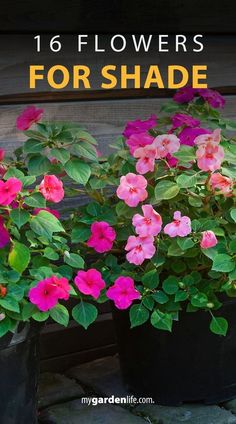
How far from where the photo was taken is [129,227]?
2205mm

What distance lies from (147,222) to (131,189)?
94 millimetres

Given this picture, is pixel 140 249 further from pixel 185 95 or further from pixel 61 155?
pixel 185 95

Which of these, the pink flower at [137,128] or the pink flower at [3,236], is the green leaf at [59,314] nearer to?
the pink flower at [3,236]

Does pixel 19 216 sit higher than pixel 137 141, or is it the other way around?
pixel 137 141

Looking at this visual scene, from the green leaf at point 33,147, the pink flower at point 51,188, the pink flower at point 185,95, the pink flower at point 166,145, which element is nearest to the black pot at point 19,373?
the pink flower at point 51,188

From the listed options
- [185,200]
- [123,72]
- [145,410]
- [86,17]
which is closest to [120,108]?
[123,72]

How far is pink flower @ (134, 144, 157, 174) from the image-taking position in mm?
2115

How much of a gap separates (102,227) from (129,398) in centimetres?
63

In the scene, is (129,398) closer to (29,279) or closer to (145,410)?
(145,410)

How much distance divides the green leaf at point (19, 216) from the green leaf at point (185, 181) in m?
0.39

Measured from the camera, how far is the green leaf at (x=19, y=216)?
193cm

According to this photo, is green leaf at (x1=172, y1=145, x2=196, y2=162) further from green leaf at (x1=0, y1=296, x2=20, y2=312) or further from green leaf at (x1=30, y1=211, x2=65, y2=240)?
green leaf at (x1=0, y1=296, x2=20, y2=312)

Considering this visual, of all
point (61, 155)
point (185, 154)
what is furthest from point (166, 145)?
point (61, 155)

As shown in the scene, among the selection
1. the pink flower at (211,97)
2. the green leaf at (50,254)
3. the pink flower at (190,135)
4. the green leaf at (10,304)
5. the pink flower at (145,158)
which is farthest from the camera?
the pink flower at (211,97)
